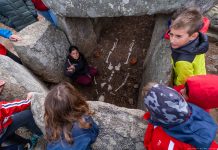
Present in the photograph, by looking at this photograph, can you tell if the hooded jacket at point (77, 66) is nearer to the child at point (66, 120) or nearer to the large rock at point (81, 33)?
the large rock at point (81, 33)

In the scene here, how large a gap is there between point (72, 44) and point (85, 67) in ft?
1.46

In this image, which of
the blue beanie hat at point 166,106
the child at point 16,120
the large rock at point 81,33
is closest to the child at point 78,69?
the large rock at point 81,33

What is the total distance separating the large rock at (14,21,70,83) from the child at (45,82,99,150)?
174cm

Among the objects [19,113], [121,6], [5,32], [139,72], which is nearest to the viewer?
→ [19,113]

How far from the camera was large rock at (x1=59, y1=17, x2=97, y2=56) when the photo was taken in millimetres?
4230

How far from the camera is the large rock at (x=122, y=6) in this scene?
3.27m

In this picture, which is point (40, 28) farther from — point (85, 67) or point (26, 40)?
point (85, 67)

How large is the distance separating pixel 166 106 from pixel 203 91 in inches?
20.1

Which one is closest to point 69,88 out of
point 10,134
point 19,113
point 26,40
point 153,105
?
point 153,105

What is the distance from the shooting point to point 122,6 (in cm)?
330

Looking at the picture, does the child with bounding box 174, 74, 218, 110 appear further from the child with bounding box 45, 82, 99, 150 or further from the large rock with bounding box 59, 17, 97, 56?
the large rock with bounding box 59, 17, 97, 56

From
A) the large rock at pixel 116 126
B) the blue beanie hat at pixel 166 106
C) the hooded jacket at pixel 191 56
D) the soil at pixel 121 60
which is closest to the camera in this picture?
the blue beanie hat at pixel 166 106

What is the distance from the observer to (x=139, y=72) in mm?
4895

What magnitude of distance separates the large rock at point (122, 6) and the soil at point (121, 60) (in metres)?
1.56
